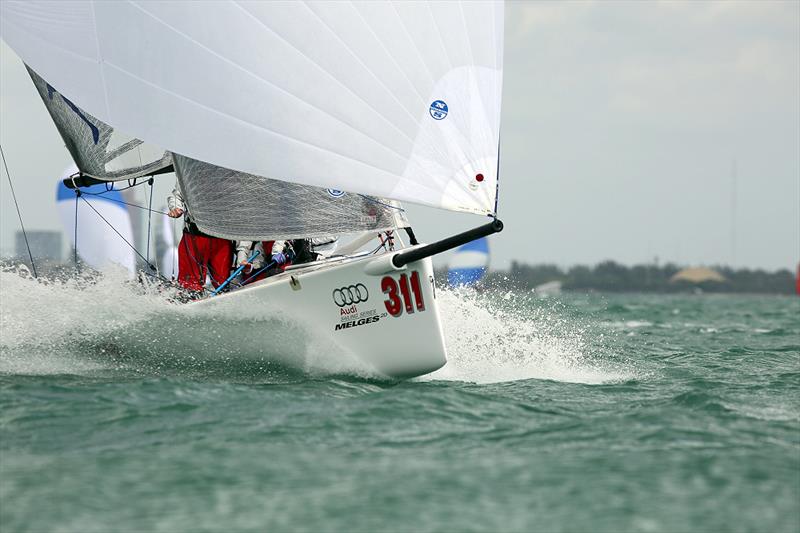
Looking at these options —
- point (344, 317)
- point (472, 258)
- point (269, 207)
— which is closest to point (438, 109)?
point (344, 317)

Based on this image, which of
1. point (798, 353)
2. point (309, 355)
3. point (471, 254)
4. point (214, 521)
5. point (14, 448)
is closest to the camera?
point (214, 521)

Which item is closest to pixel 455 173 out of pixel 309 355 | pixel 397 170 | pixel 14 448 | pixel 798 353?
pixel 397 170

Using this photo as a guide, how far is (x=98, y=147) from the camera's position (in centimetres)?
948

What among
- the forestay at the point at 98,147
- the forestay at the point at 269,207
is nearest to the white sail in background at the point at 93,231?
the forestay at the point at 98,147

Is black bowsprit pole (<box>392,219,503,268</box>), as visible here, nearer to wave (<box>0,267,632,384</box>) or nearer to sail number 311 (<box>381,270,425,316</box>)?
sail number 311 (<box>381,270,425,316</box>)

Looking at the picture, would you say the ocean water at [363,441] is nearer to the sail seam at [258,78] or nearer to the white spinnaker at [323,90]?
the white spinnaker at [323,90]

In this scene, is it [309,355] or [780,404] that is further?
[309,355]

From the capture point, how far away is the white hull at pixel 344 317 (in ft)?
24.6

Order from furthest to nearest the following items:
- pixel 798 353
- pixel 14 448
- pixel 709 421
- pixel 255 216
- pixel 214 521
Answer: pixel 798 353 → pixel 255 216 → pixel 709 421 → pixel 14 448 → pixel 214 521

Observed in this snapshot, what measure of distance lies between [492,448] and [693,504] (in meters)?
1.18

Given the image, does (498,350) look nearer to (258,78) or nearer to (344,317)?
(344,317)

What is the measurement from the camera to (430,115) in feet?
23.5

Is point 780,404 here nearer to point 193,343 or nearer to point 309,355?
point 309,355

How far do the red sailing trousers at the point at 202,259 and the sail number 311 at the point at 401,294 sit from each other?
1795 mm
